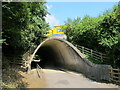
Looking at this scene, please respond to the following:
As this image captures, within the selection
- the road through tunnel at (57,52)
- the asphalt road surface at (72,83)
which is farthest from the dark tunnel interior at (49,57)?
the asphalt road surface at (72,83)

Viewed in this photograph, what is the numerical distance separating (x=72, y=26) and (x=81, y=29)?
304cm

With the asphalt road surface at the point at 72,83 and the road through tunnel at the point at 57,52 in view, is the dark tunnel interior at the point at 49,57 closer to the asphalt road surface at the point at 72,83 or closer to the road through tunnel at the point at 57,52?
the road through tunnel at the point at 57,52

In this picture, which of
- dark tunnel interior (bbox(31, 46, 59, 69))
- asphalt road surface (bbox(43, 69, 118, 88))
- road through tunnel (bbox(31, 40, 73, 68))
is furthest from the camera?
dark tunnel interior (bbox(31, 46, 59, 69))

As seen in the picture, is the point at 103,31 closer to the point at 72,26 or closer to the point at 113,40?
the point at 113,40

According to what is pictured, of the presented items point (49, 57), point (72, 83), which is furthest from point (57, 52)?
point (72, 83)

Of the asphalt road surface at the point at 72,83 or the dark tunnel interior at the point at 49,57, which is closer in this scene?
the asphalt road surface at the point at 72,83

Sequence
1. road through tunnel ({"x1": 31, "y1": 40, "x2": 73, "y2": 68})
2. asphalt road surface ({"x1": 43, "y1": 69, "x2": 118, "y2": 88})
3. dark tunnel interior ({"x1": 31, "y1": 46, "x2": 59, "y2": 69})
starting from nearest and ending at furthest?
asphalt road surface ({"x1": 43, "y1": 69, "x2": 118, "y2": 88}) < road through tunnel ({"x1": 31, "y1": 40, "x2": 73, "y2": 68}) < dark tunnel interior ({"x1": 31, "y1": 46, "x2": 59, "y2": 69})

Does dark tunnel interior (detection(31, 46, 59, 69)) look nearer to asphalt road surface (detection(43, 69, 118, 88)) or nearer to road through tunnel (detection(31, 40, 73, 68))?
road through tunnel (detection(31, 40, 73, 68))

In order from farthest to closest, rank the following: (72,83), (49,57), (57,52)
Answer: (49,57) < (57,52) < (72,83)

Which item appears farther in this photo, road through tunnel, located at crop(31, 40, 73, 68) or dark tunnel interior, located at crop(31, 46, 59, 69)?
dark tunnel interior, located at crop(31, 46, 59, 69)

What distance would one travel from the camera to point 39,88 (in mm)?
8633

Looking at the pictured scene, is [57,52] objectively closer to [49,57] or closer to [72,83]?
[49,57]

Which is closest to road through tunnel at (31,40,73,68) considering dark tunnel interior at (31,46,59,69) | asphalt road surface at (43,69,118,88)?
dark tunnel interior at (31,46,59,69)

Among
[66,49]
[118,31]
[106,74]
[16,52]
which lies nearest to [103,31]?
[118,31]
